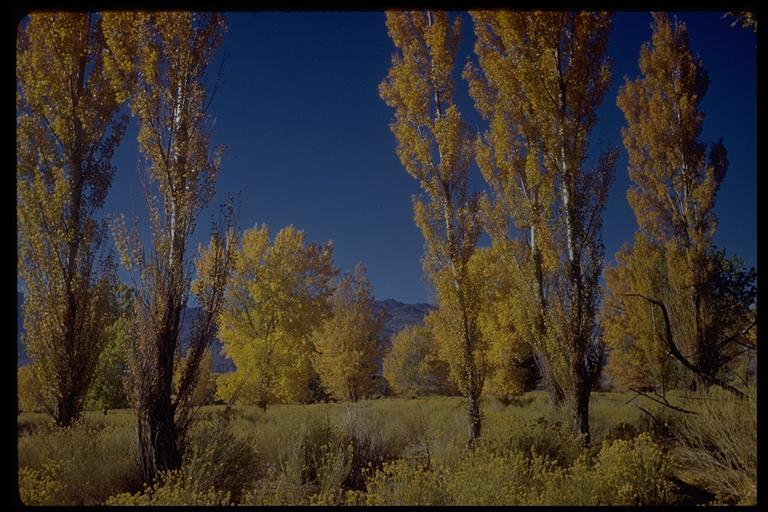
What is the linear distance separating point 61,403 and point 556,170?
23.4 ft

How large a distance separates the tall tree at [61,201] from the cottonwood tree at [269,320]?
279 inches

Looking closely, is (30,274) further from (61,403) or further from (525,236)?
(525,236)

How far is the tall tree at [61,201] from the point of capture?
16.8 ft

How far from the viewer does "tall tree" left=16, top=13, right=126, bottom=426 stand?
16.8 ft

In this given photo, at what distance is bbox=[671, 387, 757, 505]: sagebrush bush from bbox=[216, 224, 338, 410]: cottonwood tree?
1049cm

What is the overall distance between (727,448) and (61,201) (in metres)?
7.63

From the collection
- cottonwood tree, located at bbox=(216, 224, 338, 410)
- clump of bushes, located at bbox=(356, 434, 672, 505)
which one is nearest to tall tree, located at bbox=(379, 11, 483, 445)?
clump of bushes, located at bbox=(356, 434, 672, 505)

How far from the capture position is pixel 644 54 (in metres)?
9.62

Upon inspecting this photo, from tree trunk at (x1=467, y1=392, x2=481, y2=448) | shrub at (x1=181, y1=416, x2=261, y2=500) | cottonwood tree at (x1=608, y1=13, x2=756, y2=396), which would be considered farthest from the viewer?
cottonwood tree at (x1=608, y1=13, x2=756, y2=396)

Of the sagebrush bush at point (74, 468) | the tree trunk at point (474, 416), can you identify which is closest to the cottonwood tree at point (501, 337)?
the tree trunk at point (474, 416)

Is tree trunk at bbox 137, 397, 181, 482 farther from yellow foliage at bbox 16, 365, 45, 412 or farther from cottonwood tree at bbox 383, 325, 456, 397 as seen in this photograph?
cottonwood tree at bbox 383, 325, 456, 397

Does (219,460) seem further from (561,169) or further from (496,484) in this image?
(561,169)

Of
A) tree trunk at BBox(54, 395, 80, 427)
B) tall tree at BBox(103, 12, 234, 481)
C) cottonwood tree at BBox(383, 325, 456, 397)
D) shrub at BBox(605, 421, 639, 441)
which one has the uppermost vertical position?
tall tree at BBox(103, 12, 234, 481)

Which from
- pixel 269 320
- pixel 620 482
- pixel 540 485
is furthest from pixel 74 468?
pixel 269 320
